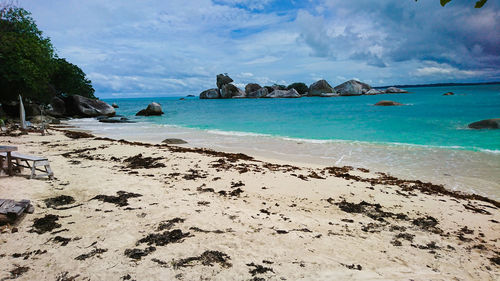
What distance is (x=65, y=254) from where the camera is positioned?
3701 millimetres

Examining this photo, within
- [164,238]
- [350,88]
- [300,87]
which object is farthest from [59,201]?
[300,87]

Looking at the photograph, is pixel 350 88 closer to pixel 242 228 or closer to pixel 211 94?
pixel 211 94

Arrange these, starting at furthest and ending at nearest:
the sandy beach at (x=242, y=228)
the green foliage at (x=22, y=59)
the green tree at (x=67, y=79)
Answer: the green tree at (x=67, y=79) → the green foliage at (x=22, y=59) → the sandy beach at (x=242, y=228)

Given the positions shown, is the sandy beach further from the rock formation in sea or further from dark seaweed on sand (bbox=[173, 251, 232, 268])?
the rock formation in sea

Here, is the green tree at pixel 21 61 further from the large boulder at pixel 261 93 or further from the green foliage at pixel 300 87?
the green foliage at pixel 300 87

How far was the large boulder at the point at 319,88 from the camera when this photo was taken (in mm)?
108875

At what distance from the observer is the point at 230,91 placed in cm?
11800

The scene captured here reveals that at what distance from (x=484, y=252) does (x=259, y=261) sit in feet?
11.9

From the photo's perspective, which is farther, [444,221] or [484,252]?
[444,221]

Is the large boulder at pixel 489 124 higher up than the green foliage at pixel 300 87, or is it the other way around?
the green foliage at pixel 300 87

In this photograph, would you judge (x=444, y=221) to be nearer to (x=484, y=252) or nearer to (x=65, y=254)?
(x=484, y=252)

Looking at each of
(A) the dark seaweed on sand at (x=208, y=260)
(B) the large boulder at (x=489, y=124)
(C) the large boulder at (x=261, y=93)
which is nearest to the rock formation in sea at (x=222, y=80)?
(C) the large boulder at (x=261, y=93)

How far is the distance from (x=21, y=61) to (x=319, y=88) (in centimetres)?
10170

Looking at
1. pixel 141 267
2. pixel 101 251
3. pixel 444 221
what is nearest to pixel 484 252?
pixel 444 221
